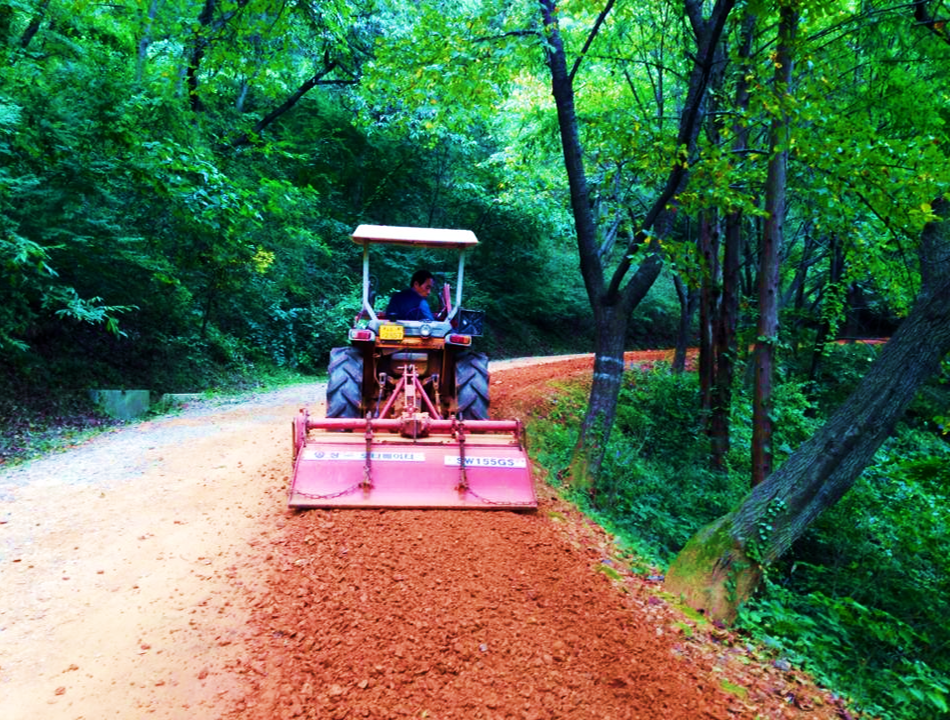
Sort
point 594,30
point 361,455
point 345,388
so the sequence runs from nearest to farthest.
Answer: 1. point 361,455
2. point 594,30
3. point 345,388

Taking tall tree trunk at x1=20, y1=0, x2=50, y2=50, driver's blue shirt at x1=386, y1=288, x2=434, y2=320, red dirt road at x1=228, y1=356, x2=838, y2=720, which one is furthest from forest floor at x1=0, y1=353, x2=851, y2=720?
tall tree trunk at x1=20, y1=0, x2=50, y2=50

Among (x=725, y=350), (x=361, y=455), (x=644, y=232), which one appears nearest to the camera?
Answer: (x=361, y=455)

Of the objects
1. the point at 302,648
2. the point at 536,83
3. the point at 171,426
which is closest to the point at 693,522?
the point at 302,648

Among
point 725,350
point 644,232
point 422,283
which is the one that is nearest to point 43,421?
point 422,283

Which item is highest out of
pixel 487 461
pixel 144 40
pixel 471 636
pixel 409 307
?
pixel 144 40

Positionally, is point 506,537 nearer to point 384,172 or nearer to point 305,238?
point 305,238

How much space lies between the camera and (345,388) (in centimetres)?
670

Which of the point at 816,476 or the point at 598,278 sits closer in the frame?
the point at 816,476

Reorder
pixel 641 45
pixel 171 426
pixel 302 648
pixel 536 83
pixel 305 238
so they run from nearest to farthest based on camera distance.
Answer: pixel 302 648 < pixel 171 426 < pixel 641 45 < pixel 305 238 < pixel 536 83

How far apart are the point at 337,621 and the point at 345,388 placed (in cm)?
334

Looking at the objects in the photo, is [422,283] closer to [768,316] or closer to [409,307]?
[409,307]

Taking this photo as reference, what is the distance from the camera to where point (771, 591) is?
16.2 feet

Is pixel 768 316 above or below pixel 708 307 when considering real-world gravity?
below

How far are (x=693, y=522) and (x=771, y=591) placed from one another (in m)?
2.49
